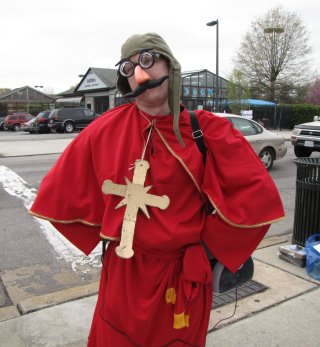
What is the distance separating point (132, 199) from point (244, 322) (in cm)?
196

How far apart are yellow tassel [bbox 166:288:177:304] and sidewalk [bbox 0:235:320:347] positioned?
4.43 ft

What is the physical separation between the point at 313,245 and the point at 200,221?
2637 mm

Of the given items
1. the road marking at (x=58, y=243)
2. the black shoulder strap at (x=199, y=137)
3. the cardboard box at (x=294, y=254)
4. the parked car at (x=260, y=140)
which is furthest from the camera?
the parked car at (x=260, y=140)

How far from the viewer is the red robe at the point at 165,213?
164 centimetres

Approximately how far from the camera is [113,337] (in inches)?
67.0

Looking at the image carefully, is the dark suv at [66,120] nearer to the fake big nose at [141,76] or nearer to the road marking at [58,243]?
the road marking at [58,243]

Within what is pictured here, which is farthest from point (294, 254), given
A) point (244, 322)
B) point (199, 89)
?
point (199, 89)

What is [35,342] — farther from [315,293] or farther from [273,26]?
[273,26]

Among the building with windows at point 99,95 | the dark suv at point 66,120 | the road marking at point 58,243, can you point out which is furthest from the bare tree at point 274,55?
the road marking at point 58,243

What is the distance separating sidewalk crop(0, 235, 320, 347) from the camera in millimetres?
2881

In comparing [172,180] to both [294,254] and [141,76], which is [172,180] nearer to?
[141,76]

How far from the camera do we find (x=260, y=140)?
33.6 ft

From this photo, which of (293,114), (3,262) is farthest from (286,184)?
(293,114)

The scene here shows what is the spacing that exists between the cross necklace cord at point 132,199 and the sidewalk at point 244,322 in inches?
63.3
